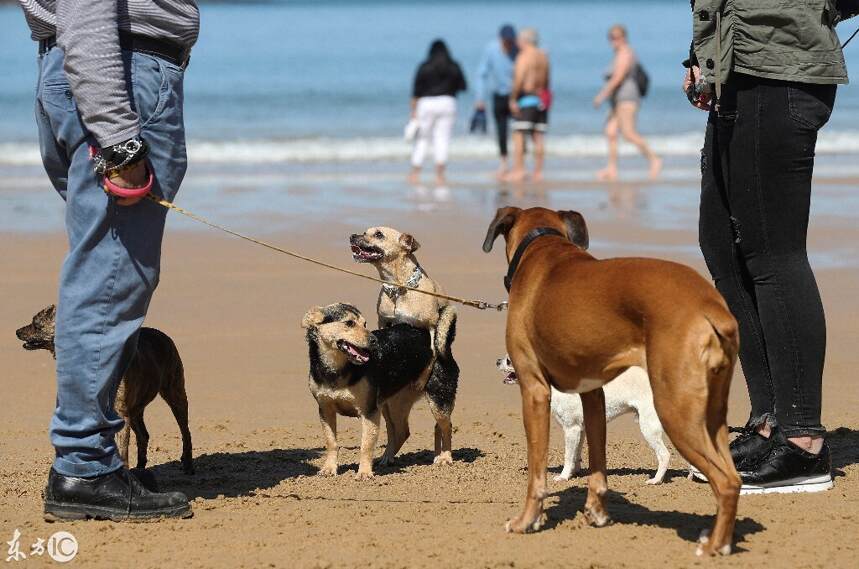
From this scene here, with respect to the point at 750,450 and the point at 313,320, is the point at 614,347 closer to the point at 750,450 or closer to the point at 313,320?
the point at 750,450

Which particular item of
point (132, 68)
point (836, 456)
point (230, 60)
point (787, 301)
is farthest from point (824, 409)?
point (230, 60)

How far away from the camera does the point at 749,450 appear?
534 centimetres

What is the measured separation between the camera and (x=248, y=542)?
4586 millimetres

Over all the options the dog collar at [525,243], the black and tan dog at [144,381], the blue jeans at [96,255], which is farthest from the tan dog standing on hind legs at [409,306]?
the blue jeans at [96,255]

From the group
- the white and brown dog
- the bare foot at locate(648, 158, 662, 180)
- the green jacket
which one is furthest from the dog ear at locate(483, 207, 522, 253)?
the bare foot at locate(648, 158, 662, 180)

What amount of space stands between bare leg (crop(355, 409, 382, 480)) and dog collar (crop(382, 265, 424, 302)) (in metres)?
0.74

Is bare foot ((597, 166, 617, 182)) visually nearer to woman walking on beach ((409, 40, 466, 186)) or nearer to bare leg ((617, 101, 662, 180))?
bare leg ((617, 101, 662, 180))

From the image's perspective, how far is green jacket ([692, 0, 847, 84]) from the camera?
4949 millimetres

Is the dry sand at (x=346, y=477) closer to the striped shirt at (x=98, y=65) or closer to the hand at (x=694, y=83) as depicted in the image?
the striped shirt at (x=98, y=65)

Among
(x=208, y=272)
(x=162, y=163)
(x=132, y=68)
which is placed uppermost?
(x=132, y=68)

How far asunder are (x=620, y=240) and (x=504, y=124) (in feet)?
23.9

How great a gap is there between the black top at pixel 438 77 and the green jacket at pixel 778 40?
14.1 meters

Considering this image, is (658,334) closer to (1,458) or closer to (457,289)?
(1,458)

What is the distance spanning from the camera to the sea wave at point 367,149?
23250mm
